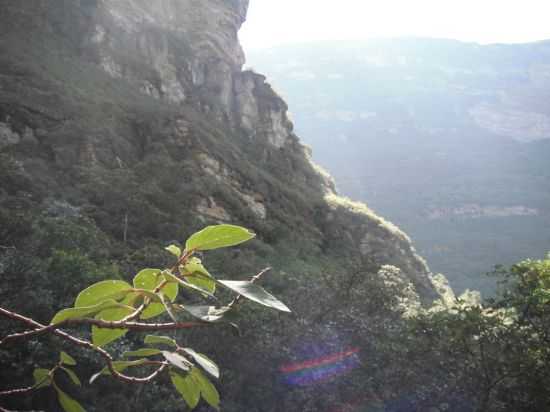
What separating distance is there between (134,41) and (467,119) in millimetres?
128572

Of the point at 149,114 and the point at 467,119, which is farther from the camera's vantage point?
the point at 467,119

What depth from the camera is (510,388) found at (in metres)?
5.29

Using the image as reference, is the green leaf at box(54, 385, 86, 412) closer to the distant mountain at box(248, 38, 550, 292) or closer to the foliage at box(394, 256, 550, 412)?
the foliage at box(394, 256, 550, 412)

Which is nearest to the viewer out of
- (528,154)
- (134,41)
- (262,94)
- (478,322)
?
(478,322)

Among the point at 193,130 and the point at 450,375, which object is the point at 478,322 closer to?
the point at 450,375

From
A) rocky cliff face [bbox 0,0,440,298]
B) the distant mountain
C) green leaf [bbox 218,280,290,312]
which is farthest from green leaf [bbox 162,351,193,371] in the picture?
the distant mountain

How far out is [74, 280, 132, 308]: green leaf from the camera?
521mm

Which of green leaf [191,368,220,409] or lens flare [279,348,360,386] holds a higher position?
green leaf [191,368,220,409]

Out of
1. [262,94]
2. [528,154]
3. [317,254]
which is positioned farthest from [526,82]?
[317,254]

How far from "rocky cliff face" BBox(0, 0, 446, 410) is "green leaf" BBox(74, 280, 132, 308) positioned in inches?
206

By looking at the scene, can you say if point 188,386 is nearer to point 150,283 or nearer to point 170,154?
point 150,283

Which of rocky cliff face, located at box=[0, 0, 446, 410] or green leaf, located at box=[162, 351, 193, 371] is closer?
green leaf, located at box=[162, 351, 193, 371]

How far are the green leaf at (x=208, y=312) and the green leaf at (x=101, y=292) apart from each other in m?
0.08

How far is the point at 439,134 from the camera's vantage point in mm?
122000
